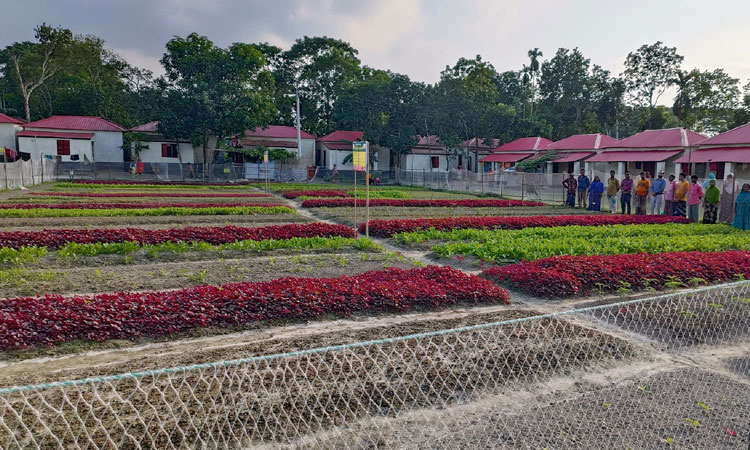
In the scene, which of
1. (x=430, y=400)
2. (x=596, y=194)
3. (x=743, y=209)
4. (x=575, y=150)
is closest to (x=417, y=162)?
(x=575, y=150)

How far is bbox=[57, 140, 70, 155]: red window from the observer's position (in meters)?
50.0

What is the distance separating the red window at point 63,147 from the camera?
50031 mm

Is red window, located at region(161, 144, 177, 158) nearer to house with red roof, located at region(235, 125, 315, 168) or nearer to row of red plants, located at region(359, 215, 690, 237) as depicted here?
house with red roof, located at region(235, 125, 315, 168)

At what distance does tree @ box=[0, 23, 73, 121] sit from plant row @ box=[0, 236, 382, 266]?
195 ft

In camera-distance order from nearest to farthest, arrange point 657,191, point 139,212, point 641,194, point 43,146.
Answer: point 139,212
point 657,191
point 641,194
point 43,146

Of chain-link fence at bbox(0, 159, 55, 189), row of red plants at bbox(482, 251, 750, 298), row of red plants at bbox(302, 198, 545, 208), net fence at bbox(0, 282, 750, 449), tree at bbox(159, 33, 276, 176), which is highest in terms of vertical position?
tree at bbox(159, 33, 276, 176)

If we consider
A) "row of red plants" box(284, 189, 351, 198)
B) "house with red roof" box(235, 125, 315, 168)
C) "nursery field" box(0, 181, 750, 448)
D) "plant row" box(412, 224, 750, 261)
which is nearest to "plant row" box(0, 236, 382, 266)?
"nursery field" box(0, 181, 750, 448)

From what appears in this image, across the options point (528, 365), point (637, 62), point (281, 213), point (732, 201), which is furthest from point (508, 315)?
point (637, 62)

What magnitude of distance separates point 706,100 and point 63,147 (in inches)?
3046

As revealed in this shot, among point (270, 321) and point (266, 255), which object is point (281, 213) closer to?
point (266, 255)

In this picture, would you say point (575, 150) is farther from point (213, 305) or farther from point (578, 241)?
point (213, 305)

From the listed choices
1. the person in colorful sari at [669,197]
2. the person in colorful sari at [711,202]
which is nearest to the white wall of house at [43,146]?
the person in colorful sari at [669,197]

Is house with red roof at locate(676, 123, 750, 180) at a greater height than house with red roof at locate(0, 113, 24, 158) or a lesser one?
lesser

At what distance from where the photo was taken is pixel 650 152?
44.4 meters
